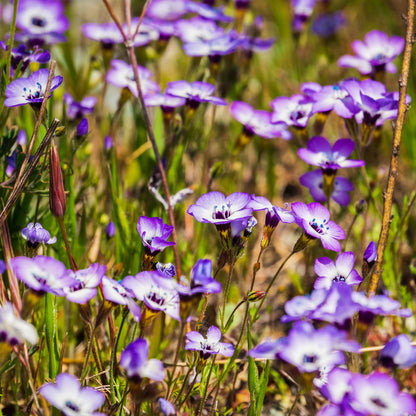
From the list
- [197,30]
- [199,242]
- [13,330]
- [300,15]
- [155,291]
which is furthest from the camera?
[300,15]

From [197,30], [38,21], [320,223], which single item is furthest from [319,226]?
[38,21]

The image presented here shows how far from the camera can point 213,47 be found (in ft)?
7.61

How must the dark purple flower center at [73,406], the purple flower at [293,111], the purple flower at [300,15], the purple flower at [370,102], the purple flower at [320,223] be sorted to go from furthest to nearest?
1. the purple flower at [300,15]
2. the purple flower at [293,111]
3. the purple flower at [370,102]
4. the purple flower at [320,223]
5. the dark purple flower center at [73,406]

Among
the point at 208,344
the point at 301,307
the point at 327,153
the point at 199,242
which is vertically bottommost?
the point at 199,242

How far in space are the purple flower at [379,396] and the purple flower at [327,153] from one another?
2.85 feet

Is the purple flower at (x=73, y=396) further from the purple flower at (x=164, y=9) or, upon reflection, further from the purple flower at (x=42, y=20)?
the purple flower at (x=164, y=9)

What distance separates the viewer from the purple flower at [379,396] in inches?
42.9

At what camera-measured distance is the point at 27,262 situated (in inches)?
48.0

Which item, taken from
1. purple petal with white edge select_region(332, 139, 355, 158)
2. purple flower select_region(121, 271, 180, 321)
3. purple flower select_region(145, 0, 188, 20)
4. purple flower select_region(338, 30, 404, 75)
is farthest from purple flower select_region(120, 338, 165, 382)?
purple flower select_region(145, 0, 188, 20)

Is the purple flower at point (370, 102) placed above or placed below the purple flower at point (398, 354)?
above

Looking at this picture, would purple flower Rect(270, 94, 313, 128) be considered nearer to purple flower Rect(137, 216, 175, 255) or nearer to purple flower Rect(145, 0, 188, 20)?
purple flower Rect(137, 216, 175, 255)

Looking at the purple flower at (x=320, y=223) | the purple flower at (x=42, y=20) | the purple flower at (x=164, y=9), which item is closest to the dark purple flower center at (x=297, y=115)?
the purple flower at (x=320, y=223)

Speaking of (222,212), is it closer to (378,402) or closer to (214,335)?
(214,335)

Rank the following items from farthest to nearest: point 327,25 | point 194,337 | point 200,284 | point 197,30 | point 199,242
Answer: point 327,25, point 197,30, point 199,242, point 194,337, point 200,284
